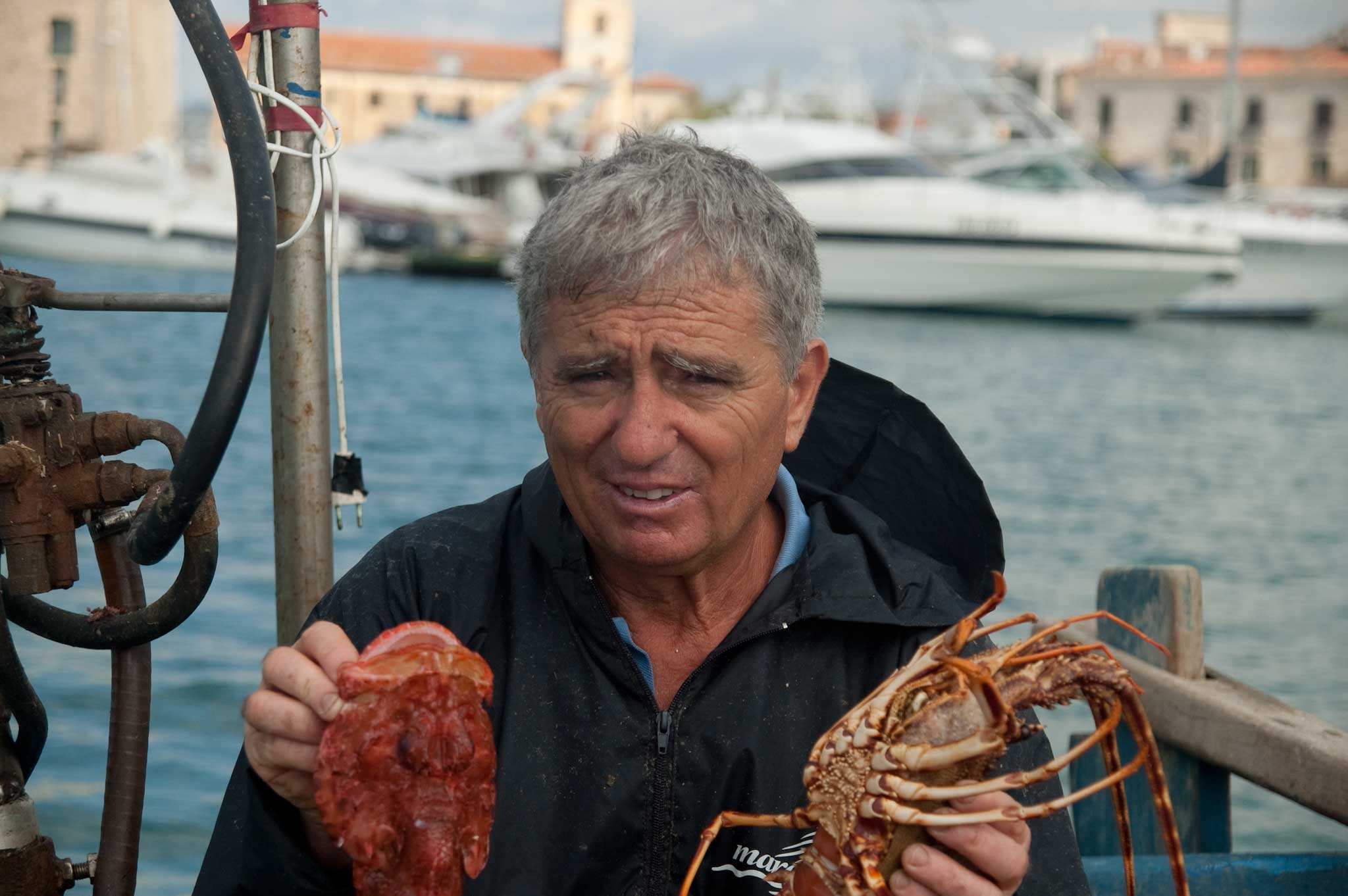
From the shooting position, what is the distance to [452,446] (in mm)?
16609

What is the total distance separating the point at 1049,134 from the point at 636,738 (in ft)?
118

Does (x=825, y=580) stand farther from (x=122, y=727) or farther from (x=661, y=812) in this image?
(x=122, y=727)

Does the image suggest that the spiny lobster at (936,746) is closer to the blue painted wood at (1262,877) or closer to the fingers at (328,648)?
the fingers at (328,648)

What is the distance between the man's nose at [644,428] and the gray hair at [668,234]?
0.15m

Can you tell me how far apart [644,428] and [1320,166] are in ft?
264

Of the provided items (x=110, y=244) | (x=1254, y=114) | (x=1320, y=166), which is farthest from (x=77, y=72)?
(x=1320, y=166)

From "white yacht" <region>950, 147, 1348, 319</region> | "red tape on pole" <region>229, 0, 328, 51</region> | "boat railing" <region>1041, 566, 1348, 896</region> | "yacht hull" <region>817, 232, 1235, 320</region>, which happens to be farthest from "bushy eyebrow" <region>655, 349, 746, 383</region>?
"white yacht" <region>950, 147, 1348, 319</region>

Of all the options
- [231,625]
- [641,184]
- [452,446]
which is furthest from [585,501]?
[452,446]

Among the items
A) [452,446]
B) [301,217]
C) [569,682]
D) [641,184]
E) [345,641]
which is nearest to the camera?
[345,641]

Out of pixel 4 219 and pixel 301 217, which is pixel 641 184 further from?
pixel 4 219

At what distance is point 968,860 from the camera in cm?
176

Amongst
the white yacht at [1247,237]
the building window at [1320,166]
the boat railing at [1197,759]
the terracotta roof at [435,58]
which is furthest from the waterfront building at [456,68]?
the boat railing at [1197,759]

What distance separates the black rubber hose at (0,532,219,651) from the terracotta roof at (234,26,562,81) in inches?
3701

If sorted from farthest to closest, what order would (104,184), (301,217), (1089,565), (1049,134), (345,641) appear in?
(104,184) < (1049,134) < (1089,565) < (301,217) < (345,641)
